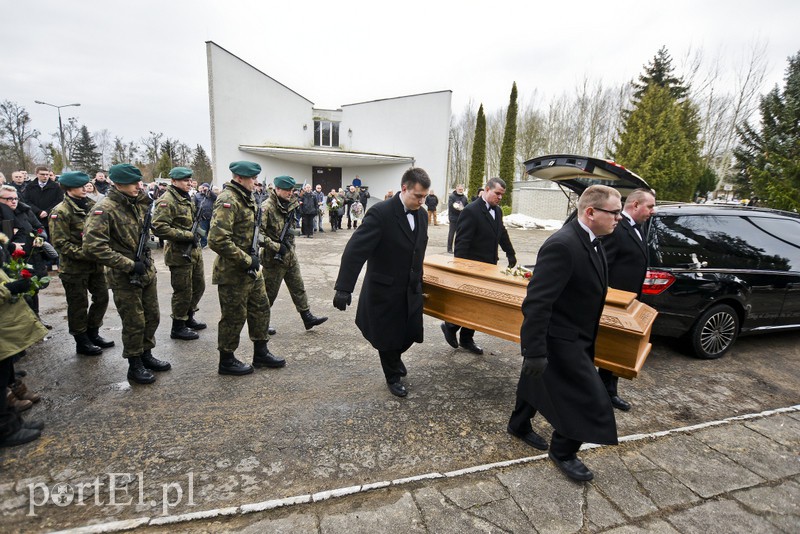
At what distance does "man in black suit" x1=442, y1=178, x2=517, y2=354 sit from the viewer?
13.4 ft

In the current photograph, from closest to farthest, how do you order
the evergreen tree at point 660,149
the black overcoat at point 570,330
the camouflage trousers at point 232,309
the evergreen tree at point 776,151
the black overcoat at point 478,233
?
the black overcoat at point 570,330, the camouflage trousers at point 232,309, the black overcoat at point 478,233, the evergreen tree at point 776,151, the evergreen tree at point 660,149

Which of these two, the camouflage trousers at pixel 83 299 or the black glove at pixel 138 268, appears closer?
the black glove at pixel 138 268

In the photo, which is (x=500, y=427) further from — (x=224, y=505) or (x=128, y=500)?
(x=128, y=500)

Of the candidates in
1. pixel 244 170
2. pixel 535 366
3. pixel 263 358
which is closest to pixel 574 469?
pixel 535 366

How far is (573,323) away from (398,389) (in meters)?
1.55

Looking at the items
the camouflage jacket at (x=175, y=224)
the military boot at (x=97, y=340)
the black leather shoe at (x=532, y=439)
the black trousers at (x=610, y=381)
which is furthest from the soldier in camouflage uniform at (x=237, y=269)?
the black trousers at (x=610, y=381)

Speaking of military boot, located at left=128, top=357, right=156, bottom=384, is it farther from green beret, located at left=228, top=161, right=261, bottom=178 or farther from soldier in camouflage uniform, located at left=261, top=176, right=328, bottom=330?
green beret, located at left=228, top=161, right=261, bottom=178

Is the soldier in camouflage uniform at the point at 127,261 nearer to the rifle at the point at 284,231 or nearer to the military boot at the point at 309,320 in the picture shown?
the rifle at the point at 284,231

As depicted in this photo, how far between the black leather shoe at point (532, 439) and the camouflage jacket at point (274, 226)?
2905 millimetres

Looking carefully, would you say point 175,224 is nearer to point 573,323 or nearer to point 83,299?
point 83,299

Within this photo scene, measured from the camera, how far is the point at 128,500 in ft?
6.70

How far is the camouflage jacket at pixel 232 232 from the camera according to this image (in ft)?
10.6

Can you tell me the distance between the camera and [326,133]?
27.4m

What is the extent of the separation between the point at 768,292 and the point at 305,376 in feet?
15.8
